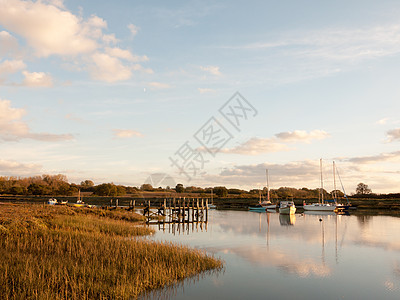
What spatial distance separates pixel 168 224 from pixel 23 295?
36.5m

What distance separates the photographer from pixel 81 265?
1475 centimetres

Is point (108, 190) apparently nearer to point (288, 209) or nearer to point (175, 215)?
point (175, 215)

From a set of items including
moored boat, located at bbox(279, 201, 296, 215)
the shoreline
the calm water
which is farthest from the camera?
the shoreline

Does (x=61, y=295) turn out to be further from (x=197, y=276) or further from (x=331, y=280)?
(x=331, y=280)

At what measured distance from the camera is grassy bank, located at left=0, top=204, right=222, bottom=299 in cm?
1199

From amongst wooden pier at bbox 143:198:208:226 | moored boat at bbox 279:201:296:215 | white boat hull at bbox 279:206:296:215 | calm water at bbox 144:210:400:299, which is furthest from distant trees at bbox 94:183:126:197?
calm water at bbox 144:210:400:299

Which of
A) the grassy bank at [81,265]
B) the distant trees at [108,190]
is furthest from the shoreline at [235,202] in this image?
the grassy bank at [81,265]

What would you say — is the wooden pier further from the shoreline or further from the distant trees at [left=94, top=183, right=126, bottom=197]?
the distant trees at [left=94, top=183, right=126, bottom=197]

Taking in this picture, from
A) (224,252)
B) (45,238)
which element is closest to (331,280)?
(224,252)

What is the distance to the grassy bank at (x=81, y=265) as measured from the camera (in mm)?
11992

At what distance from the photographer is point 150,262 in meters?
16.7

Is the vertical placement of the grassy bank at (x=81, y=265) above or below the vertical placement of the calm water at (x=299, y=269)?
above

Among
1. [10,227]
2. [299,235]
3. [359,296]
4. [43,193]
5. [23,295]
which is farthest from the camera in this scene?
[43,193]

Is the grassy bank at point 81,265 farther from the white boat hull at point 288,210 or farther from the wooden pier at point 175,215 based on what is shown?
the white boat hull at point 288,210
